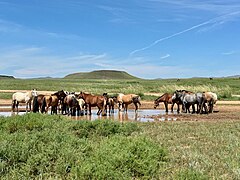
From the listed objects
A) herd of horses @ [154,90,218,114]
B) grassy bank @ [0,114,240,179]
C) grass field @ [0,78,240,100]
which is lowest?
grassy bank @ [0,114,240,179]

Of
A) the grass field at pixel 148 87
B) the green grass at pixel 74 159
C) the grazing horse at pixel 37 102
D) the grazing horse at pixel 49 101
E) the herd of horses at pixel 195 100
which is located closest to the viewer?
the green grass at pixel 74 159

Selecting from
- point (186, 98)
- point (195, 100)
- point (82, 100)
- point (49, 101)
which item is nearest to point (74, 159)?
point (49, 101)

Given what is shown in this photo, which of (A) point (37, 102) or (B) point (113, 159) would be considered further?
(A) point (37, 102)

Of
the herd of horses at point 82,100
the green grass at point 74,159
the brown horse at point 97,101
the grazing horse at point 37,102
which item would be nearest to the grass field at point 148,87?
the herd of horses at point 82,100

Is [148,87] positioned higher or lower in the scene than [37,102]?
higher

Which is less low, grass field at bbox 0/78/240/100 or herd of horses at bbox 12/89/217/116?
grass field at bbox 0/78/240/100

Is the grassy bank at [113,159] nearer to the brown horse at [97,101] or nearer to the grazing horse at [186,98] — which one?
the brown horse at [97,101]

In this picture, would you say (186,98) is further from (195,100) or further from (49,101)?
(49,101)

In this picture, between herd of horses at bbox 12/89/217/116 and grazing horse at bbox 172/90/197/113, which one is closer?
herd of horses at bbox 12/89/217/116

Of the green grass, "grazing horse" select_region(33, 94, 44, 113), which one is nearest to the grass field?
"grazing horse" select_region(33, 94, 44, 113)

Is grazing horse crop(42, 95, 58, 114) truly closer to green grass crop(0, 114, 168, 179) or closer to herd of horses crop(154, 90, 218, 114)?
herd of horses crop(154, 90, 218, 114)

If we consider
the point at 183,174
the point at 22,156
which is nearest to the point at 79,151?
the point at 22,156

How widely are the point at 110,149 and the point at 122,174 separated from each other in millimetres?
1444

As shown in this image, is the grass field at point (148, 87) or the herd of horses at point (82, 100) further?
the grass field at point (148, 87)
